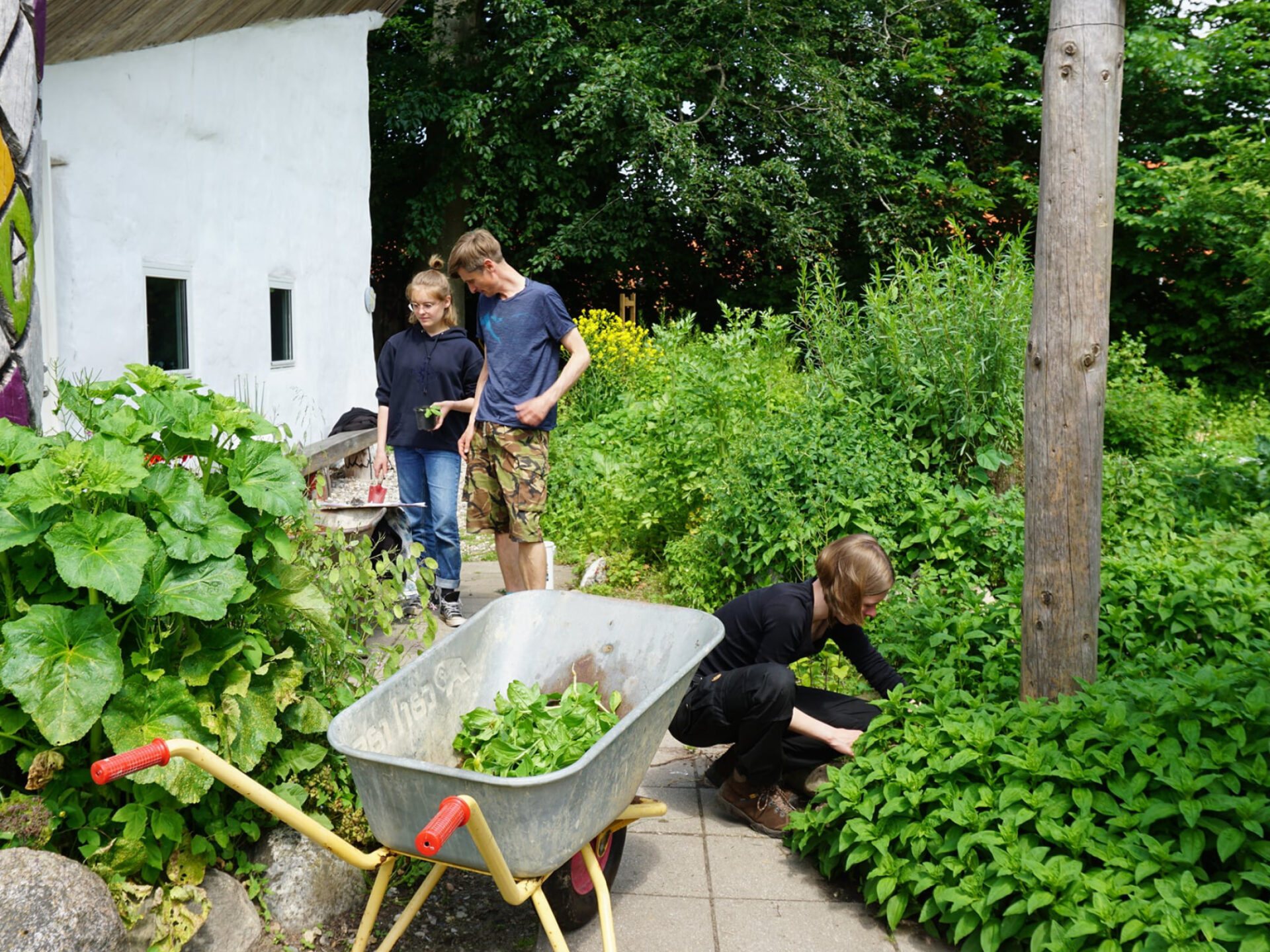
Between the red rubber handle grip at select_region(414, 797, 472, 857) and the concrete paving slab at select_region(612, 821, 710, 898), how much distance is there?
1.30 meters

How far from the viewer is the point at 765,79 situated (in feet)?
47.9

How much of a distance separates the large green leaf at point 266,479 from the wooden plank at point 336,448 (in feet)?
14.6

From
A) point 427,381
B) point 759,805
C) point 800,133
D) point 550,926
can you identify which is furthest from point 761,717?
point 800,133

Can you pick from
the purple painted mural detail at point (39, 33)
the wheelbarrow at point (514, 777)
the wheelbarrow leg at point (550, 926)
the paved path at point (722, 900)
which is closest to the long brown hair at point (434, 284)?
the purple painted mural detail at point (39, 33)

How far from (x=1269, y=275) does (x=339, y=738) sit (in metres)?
12.1

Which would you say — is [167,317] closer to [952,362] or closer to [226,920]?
[952,362]

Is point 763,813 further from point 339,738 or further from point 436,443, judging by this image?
point 436,443

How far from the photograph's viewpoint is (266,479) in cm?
279

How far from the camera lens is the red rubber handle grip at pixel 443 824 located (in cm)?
186

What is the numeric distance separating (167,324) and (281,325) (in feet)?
6.13

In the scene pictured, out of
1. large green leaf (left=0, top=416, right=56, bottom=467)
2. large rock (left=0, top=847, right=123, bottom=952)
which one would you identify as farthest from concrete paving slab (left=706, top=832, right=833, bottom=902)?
large green leaf (left=0, top=416, right=56, bottom=467)

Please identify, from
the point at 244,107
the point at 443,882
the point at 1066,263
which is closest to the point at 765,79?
the point at 244,107

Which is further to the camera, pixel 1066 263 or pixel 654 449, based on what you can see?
pixel 654 449

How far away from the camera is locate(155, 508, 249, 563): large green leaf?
2547mm
